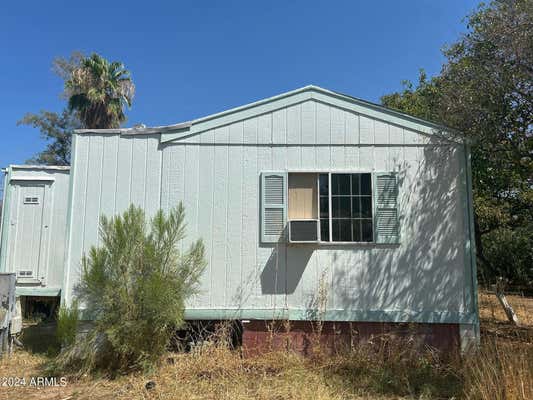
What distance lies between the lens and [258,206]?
537 centimetres

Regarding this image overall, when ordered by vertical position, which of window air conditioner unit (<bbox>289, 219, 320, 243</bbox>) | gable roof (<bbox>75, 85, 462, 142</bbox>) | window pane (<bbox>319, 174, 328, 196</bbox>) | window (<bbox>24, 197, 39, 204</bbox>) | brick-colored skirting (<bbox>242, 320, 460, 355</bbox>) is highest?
gable roof (<bbox>75, 85, 462, 142</bbox>)

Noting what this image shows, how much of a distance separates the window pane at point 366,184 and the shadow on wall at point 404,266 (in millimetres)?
460

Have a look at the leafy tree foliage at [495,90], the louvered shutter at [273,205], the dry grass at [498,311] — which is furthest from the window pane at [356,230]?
the dry grass at [498,311]

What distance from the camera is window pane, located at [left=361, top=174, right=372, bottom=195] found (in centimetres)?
535

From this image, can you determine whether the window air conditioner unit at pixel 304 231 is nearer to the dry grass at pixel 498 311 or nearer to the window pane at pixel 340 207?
the window pane at pixel 340 207

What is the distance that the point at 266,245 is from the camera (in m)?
5.28

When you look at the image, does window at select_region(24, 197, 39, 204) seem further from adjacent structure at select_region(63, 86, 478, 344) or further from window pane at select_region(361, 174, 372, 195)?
window pane at select_region(361, 174, 372, 195)

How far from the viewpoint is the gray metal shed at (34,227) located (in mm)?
6418

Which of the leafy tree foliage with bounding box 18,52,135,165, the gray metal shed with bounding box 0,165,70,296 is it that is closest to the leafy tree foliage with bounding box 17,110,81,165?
the leafy tree foliage with bounding box 18,52,135,165

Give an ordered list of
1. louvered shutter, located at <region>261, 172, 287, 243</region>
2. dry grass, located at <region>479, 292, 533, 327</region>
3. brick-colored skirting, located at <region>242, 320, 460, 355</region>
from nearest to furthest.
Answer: brick-colored skirting, located at <region>242, 320, 460, 355</region> < louvered shutter, located at <region>261, 172, 287, 243</region> < dry grass, located at <region>479, 292, 533, 327</region>

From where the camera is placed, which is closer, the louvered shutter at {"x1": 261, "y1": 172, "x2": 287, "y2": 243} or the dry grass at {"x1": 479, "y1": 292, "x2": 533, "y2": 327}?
the louvered shutter at {"x1": 261, "y1": 172, "x2": 287, "y2": 243}

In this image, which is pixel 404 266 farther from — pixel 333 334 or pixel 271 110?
pixel 271 110

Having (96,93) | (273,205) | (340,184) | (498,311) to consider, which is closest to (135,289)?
(273,205)

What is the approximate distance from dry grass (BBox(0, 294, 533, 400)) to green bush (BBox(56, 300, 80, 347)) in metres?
0.48
